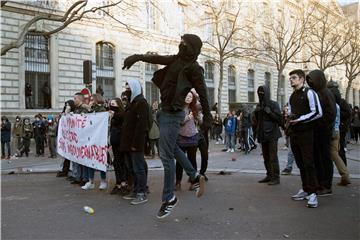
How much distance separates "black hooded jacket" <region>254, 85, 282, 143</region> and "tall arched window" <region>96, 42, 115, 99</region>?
21642 mm

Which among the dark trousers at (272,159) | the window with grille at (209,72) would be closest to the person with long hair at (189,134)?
the dark trousers at (272,159)

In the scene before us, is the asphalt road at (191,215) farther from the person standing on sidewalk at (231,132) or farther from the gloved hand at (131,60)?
the person standing on sidewalk at (231,132)

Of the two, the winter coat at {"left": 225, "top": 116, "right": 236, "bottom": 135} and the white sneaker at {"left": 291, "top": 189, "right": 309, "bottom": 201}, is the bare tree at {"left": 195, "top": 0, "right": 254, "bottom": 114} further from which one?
the white sneaker at {"left": 291, "top": 189, "right": 309, "bottom": 201}

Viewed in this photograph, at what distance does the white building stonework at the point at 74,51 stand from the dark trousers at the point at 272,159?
17882mm

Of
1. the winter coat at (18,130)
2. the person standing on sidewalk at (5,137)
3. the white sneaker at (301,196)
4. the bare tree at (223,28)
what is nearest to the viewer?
the white sneaker at (301,196)

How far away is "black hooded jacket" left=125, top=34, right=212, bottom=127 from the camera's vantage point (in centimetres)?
522

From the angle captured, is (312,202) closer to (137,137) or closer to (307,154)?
(307,154)

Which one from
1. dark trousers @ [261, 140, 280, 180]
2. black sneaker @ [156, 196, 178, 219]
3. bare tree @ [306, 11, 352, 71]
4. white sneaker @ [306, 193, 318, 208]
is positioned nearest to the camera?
black sneaker @ [156, 196, 178, 219]

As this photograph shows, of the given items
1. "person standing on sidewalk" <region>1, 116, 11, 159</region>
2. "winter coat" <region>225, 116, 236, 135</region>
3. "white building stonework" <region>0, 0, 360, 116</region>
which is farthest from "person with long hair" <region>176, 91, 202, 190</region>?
"white building stonework" <region>0, 0, 360, 116</region>

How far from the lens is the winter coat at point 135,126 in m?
6.77

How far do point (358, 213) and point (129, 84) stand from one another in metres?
3.78

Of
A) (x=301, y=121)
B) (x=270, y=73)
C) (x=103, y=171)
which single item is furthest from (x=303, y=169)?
(x=270, y=73)

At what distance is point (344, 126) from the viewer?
28.1 ft

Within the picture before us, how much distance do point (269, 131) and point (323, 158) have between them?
141 centimetres
